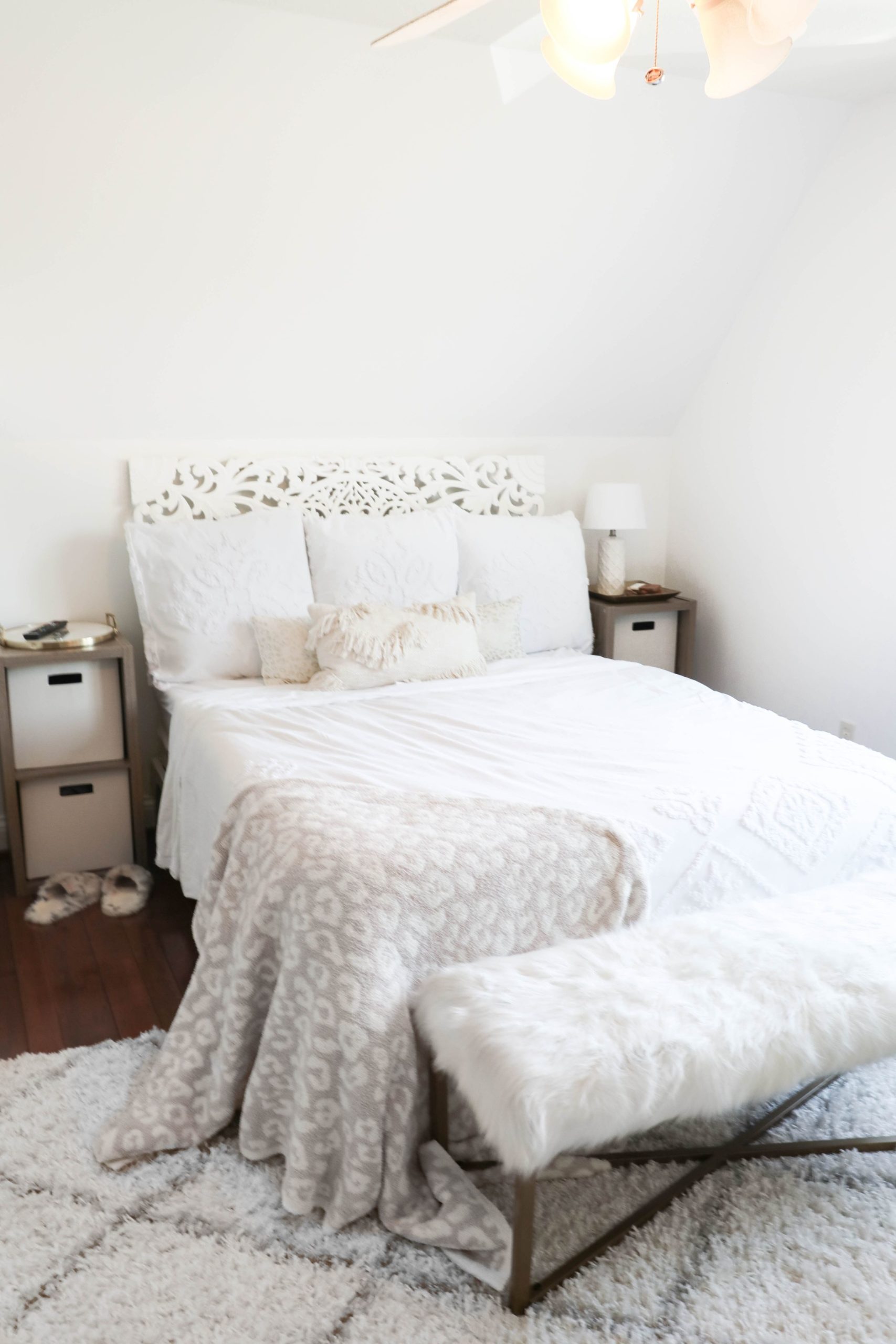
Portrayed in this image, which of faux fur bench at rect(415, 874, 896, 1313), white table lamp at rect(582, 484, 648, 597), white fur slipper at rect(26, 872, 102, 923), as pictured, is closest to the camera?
faux fur bench at rect(415, 874, 896, 1313)

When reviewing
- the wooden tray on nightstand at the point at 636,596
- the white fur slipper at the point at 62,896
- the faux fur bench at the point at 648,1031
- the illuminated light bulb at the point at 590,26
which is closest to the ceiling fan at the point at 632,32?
the illuminated light bulb at the point at 590,26

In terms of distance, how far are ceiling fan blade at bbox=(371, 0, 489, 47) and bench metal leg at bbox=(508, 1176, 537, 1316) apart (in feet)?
6.07

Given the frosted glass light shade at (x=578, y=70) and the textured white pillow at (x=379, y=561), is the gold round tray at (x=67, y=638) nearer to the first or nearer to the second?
the textured white pillow at (x=379, y=561)

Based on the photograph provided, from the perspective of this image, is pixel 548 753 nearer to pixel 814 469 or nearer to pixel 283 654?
pixel 283 654

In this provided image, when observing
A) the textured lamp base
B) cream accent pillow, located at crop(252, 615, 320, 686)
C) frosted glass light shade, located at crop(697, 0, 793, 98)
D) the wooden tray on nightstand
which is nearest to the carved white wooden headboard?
the textured lamp base

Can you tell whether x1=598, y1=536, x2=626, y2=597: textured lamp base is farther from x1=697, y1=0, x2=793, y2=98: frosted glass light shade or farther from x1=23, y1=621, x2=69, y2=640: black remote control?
x1=697, y1=0, x2=793, y2=98: frosted glass light shade

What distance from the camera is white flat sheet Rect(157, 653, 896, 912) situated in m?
2.10

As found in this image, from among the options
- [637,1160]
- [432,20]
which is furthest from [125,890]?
[432,20]

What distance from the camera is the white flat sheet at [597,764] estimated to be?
6.90 ft

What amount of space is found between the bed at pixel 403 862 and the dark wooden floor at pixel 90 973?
0.18m

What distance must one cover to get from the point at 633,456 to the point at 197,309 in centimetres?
184

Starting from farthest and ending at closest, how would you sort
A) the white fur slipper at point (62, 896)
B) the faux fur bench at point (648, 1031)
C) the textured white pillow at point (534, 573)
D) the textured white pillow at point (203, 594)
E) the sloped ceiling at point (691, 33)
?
the textured white pillow at point (534, 573)
the textured white pillow at point (203, 594)
the white fur slipper at point (62, 896)
the sloped ceiling at point (691, 33)
the faux fur bench at point (648, 1031)

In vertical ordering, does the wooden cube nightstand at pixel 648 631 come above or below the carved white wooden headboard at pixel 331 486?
below

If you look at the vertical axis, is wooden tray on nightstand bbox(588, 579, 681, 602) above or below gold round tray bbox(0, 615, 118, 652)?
above
